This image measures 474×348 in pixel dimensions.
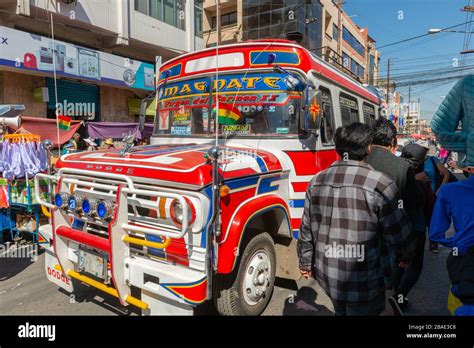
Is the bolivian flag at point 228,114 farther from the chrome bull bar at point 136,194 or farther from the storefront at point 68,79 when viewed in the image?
the storefront at point 68,79

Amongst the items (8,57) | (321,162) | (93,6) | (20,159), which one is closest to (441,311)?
(321,162)

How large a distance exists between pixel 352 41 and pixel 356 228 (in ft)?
142

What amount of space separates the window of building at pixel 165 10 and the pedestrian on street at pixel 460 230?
16.6 metres

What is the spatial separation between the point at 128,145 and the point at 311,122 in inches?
78.3

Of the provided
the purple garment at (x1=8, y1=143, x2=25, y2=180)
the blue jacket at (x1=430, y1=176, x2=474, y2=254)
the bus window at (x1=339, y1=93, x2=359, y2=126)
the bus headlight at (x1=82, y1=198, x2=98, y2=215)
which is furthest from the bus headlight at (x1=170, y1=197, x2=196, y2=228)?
the purple garment at (x1=8, y1=143, x2=25, y2=180)

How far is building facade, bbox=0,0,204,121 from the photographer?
1049 cm

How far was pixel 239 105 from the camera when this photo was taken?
3.85 m

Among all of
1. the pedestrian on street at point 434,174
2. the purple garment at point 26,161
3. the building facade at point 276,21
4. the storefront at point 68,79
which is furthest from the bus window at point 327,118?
the building facade at point 276,21

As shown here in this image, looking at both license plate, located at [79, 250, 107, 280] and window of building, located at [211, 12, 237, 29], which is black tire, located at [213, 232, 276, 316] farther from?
window of building, located at [211, 12, 237, 29]

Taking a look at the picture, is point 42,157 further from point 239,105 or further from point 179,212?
point 179,212

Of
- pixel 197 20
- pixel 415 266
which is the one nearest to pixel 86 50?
pixel 197 20

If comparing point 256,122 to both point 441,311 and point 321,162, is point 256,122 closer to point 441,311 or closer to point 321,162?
point 321,162

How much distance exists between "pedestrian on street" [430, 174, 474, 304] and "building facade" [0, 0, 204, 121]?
9777 millimetres

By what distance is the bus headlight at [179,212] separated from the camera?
94.1 inches
